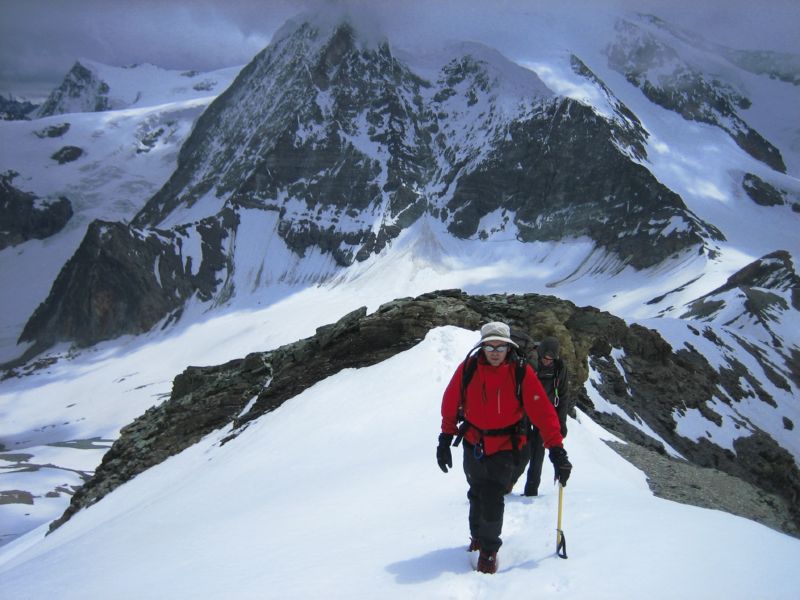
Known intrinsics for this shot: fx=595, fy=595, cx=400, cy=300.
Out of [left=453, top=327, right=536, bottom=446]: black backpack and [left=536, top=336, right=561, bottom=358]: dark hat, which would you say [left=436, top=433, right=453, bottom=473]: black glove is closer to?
[left=453, top=327, right=536, bottom=446]: black backpack

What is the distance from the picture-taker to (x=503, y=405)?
6.42 metres

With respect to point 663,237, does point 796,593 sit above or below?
above

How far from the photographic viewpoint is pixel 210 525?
10312mm

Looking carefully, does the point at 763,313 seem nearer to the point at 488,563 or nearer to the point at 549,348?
the point at 549,348

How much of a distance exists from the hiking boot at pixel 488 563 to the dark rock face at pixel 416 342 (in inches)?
455

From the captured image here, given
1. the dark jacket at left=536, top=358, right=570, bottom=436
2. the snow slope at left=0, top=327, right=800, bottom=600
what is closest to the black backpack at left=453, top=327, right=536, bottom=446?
the snow slope at left=0, top=327, right=800, bottom=600

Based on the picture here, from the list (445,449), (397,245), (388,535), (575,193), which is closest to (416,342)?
(388,535)

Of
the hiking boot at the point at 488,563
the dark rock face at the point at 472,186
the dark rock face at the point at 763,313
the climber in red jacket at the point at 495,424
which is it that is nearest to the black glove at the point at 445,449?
the climber in red jacket at the point at 495,424

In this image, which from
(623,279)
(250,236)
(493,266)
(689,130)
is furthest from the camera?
(689,130)

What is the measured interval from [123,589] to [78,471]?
222 ft

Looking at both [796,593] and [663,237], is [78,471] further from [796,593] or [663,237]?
[663,237]

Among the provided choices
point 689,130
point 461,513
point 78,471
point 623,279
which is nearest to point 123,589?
point 461,513

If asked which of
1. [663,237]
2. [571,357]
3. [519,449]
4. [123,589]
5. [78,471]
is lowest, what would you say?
[78,471]

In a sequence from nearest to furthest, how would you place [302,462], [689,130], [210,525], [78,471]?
[210,525]
[302,462]
[78,471]
[689,130]
